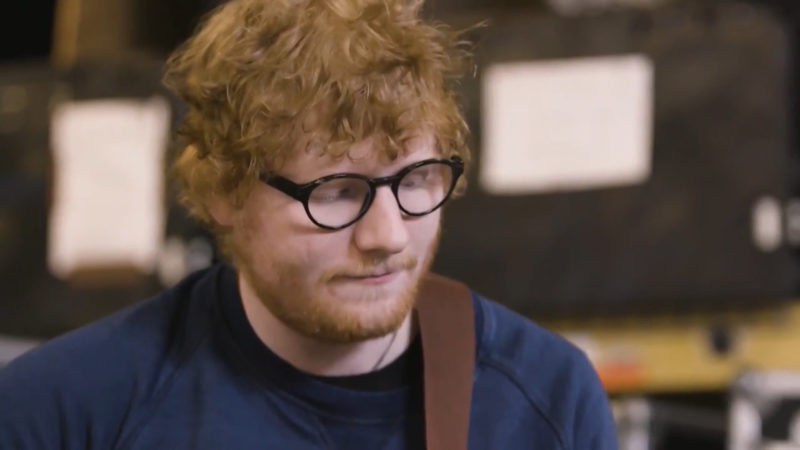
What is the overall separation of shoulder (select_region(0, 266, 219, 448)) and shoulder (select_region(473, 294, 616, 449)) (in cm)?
33

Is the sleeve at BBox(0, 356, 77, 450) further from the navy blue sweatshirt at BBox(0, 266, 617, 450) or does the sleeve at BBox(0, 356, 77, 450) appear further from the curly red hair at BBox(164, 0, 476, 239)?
the curly red hair at BBox(164, 0, 476, 239)

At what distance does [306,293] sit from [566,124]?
1.19 meters

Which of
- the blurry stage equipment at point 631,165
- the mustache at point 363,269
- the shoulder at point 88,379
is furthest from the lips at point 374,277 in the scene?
the blurry stage equipment at point 631,165

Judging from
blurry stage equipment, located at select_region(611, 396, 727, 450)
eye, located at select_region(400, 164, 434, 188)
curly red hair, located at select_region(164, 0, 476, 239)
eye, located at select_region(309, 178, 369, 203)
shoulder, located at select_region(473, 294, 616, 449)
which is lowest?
blurry stage equipment, located at select_region(611, 396, 727, 450)

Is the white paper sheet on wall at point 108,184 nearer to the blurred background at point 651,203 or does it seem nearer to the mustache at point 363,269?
the blurred background at point 651,203

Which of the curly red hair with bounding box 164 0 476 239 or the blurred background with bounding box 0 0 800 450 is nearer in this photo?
the curly red hair with bounding box 164 0 476 239

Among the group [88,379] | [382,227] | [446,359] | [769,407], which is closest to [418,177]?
[382,227]

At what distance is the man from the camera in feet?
4.08

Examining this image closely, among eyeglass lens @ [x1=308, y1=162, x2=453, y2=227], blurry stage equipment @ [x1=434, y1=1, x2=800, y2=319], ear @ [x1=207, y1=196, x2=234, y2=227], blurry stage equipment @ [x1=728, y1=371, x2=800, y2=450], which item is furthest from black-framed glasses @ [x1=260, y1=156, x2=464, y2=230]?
blurry stage equipment @ [x1=728, y1=371, x2=800, y2=450]

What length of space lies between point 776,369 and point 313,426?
1.24 m

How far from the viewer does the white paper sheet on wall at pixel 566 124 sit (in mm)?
2314

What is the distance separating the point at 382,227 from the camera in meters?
1.23

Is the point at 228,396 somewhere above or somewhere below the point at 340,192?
below

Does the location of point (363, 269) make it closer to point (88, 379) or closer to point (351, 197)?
point (351, 197)
